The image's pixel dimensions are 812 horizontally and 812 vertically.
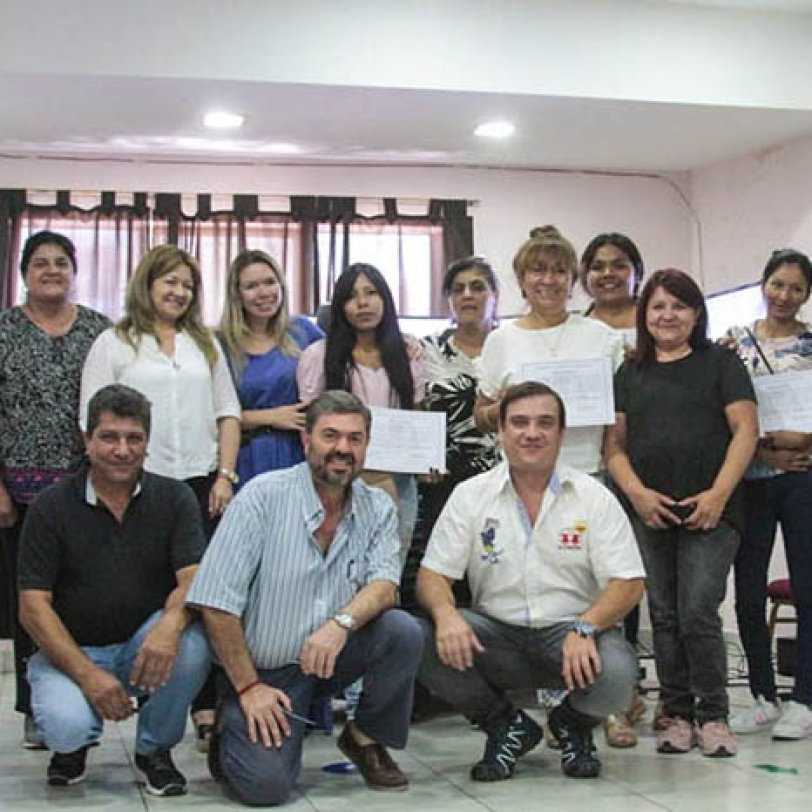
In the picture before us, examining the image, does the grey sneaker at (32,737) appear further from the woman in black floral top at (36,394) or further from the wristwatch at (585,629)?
the wristwatch at (585,629)

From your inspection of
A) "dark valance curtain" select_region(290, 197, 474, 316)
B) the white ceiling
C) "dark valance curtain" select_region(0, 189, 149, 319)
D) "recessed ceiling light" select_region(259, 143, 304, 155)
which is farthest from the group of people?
"dark valance curtain" select_region(0, 189, 149, 319)

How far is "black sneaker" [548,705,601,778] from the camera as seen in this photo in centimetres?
301

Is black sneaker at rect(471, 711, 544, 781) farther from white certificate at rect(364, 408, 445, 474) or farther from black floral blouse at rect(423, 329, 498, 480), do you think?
black floral blouse at rect(423, 329, 498, 480)

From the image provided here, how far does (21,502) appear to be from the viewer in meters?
3.36

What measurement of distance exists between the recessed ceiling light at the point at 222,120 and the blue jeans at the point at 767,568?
125 inches

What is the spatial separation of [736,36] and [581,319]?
103 inches

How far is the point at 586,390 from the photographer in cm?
342

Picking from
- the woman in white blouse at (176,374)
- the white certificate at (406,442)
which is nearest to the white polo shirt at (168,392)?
the woman in white blouse at (176,374)

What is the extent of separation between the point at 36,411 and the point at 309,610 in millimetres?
1048

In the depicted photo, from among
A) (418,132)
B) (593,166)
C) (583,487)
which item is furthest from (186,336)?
(593,166)

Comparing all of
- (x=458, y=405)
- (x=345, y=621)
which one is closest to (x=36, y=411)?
(x=345, y=621)

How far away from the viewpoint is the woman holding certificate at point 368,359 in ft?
11.5

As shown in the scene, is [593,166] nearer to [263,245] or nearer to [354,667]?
[263,245]

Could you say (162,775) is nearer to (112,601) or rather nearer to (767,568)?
(112,601)
